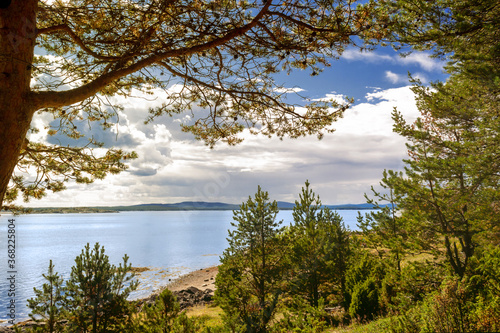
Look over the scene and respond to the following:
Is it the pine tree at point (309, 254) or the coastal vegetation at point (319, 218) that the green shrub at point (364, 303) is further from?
the pine tree at point (309, 254)

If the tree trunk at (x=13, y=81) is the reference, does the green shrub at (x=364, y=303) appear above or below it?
below

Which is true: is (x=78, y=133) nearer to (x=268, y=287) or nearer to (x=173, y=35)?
(x=173, y=35)

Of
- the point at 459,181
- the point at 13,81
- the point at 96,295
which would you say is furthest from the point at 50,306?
the point at 459,181

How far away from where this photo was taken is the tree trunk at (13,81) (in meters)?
3.93

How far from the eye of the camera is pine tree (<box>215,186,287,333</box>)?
1028 centimetres

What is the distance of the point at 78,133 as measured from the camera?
28.8 ft

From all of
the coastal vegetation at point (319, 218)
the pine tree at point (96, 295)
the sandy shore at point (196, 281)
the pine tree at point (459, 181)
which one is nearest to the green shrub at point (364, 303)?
the coastal vegetation at point (319, 218)

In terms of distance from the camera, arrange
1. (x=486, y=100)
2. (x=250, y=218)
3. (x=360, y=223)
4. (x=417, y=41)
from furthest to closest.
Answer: (x=360, y=223) → (x=250, y=218) → (x=486, y=100) → (x=417, y=41)

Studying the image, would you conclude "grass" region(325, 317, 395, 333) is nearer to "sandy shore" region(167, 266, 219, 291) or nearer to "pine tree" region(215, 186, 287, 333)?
"pine tree" region(215, 186, 287, 333)

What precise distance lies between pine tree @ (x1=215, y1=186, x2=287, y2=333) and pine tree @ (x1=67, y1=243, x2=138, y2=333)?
3.61m

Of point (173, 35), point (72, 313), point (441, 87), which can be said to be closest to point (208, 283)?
point (72, 313)

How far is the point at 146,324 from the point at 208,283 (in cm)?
3123

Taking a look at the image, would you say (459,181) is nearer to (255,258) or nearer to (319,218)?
(319,218)

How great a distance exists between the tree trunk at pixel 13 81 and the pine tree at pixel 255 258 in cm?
772
